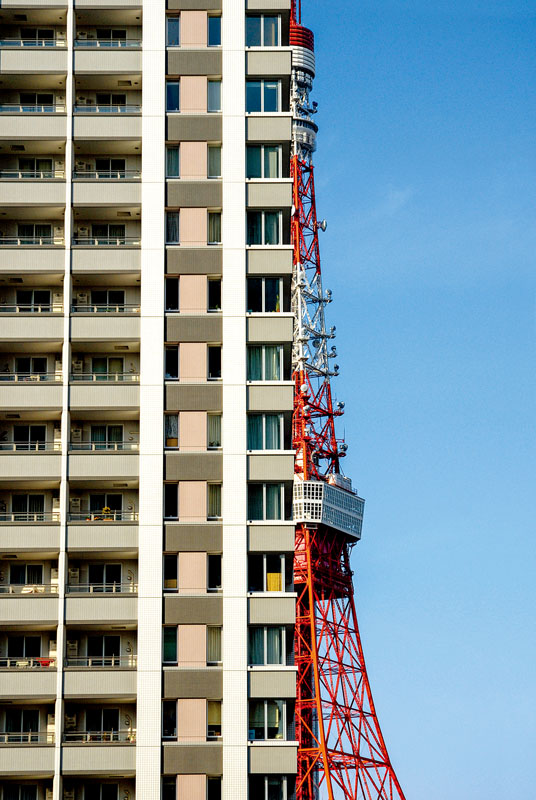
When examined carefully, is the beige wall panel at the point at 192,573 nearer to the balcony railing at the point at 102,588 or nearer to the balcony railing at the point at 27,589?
the balcony railing at the point at 102,588

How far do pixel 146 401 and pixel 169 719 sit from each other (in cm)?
1226

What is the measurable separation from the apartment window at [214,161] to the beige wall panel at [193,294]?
464cm

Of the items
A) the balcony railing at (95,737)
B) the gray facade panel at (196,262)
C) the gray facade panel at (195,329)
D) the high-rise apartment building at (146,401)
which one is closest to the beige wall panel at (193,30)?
the high-rise apartment building at (146,401)

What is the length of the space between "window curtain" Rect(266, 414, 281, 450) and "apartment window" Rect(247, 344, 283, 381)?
5.16 ft

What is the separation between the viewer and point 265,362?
6150cm

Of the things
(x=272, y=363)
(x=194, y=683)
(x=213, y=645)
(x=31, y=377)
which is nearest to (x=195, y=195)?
(x=272, y=363)

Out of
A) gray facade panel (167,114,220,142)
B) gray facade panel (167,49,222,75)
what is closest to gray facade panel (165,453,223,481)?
gray facade panel (167,114,220,142)

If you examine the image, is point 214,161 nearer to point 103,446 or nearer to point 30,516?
point 103,446

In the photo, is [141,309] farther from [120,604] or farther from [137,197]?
[120,604]

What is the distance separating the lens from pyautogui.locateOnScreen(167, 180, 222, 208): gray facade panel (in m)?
63.2

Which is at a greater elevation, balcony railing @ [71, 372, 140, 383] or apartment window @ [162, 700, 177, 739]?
balcony railing @ [71, 372, 140, 383]

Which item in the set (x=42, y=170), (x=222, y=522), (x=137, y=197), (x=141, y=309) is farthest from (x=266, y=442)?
(x=42, y=170)

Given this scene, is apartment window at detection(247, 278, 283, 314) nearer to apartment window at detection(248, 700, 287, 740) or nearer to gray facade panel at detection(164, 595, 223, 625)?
gray facade panel at detection(164, 595, 223, 625)

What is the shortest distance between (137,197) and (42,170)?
16.5 ft
